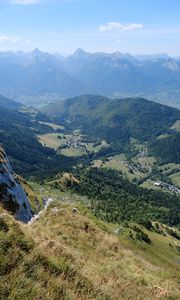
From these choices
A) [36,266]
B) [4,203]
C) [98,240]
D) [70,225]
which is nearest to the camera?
[36,266]

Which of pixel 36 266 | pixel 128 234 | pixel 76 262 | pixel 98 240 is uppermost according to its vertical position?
pixel 36 266

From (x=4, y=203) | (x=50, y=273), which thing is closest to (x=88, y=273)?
(x=50, y=273)

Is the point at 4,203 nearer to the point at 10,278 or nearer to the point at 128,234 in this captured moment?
the point at 10,278

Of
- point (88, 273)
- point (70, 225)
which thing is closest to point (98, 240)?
point (70, 225)

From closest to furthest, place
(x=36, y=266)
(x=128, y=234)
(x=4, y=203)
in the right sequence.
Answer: (x=36, y=266) < (x=4, y=203) < (x=128, y=234)

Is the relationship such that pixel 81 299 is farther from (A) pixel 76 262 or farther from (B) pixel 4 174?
(B) pixel 4 174

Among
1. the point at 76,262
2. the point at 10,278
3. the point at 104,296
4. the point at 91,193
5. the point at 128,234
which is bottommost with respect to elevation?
the point at 91,193

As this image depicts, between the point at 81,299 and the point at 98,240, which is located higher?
the point at 81,299

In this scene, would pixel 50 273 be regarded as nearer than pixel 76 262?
Yes

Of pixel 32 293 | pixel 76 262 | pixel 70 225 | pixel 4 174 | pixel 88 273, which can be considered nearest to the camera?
pixel 32 293
